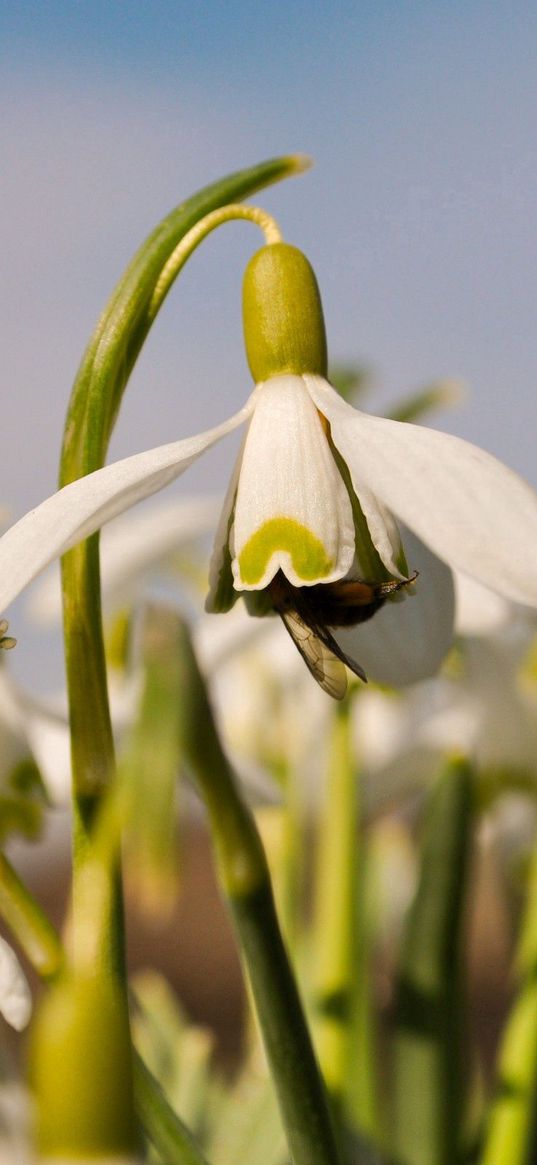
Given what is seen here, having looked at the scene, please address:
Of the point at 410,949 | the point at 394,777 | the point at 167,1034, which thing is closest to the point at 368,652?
the point at 410,949

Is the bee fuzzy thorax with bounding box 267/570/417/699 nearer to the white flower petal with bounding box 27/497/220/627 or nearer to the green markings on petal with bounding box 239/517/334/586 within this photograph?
the green markings on petal with bounding box 239/517/334/586

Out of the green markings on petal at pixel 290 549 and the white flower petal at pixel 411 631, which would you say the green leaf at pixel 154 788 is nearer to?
the green markings on petal at pixel 290 549

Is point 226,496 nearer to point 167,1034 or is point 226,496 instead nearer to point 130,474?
point 130,474

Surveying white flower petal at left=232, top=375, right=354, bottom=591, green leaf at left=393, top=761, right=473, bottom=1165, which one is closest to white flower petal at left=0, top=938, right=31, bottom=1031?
white flower petal at left=232, top=375, right=354, bottom=591

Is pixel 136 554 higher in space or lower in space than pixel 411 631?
higher

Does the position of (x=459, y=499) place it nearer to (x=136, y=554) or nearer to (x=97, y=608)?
(x=97, y=608)

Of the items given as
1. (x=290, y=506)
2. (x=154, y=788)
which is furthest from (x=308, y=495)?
(x=154, y=788)
